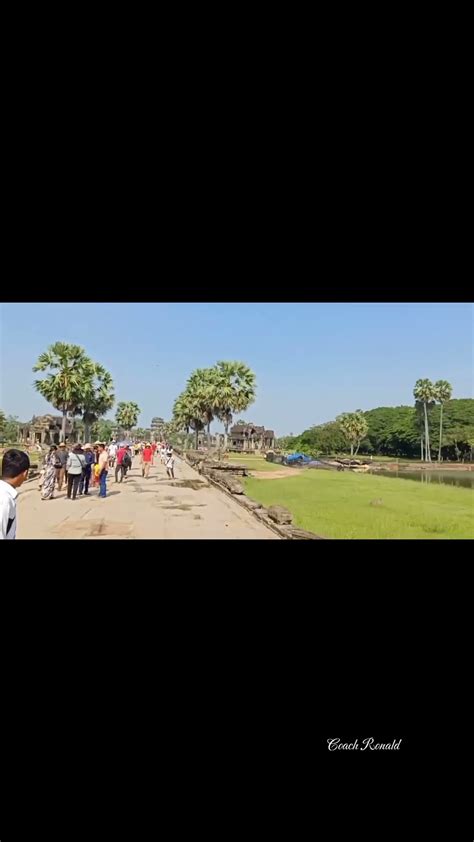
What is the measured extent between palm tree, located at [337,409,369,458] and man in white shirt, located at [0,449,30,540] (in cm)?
4704

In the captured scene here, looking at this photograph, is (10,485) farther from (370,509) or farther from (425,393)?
(425,393)

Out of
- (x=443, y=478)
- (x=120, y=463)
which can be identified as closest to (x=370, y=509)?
(x=120, y=463)

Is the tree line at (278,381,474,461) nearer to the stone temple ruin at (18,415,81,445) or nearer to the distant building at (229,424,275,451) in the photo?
the distant building at (229,424,275,451)

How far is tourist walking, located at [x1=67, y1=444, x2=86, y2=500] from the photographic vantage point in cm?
884

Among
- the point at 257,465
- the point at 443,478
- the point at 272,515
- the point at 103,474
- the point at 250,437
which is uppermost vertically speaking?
the point at 250,437

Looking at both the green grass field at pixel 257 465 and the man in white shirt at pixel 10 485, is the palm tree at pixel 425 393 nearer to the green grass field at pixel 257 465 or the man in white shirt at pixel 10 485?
the green grass field at pixel 257 465

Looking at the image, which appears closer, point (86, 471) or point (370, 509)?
point (86, 471)

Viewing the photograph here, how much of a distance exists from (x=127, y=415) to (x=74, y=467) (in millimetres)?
46165

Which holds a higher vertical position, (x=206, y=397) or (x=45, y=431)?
A: (x=206, y=397)

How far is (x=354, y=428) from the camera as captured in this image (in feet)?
158

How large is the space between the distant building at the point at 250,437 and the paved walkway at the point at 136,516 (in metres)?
50.1
